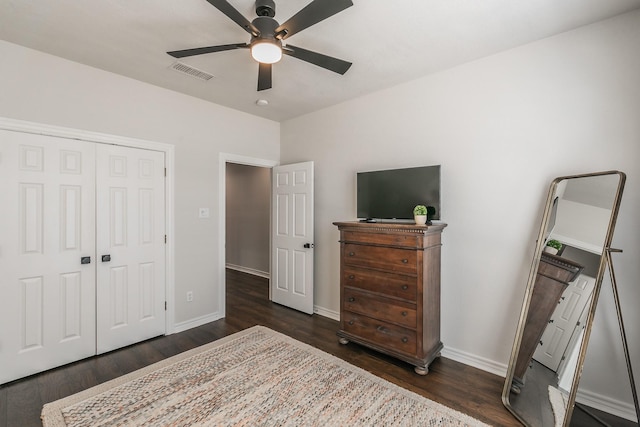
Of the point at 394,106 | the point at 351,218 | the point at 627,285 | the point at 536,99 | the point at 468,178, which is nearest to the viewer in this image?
the point at 627,285

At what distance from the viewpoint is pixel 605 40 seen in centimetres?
210

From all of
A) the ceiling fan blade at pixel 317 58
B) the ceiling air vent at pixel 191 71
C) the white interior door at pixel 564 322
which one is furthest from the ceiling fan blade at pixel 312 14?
the white interior door at pixel 564 322

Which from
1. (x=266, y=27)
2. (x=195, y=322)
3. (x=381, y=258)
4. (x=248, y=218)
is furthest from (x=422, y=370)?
(x=248, y=218)

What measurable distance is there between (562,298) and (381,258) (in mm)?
1330

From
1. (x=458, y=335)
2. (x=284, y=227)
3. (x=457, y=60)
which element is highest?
(x=457, y=60)

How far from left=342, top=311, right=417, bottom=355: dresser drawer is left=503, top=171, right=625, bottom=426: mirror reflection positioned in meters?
0.75

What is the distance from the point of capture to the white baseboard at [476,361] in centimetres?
255

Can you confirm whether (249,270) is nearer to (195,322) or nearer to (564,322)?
(195,322)

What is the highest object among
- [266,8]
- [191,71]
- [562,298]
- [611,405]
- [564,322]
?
[191,71]

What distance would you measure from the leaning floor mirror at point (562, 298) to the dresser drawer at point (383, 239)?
0.91 meters

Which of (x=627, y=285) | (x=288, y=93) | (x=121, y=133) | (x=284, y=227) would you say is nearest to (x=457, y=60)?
(x=288, y=93)

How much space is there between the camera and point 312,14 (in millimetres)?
1635

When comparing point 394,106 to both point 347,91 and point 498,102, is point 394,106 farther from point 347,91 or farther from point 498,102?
point 498,102

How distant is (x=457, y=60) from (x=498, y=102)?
53 cm
